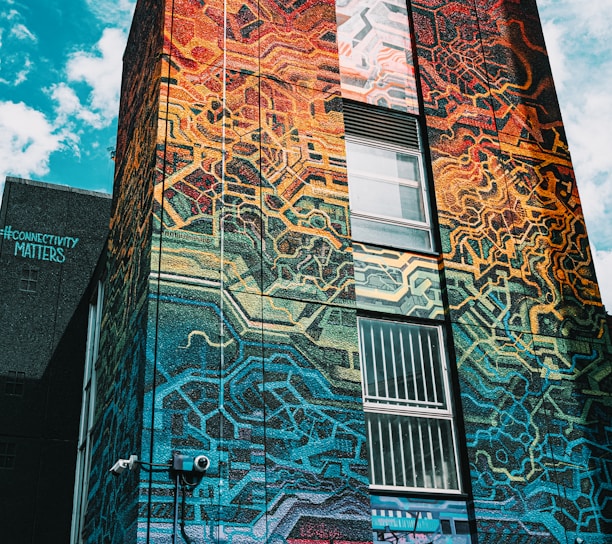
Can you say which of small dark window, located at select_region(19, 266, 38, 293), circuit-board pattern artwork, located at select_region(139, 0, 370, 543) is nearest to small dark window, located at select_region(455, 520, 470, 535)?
circuit-board pattern artwork, located at select_region(139, 0, 370, 543)

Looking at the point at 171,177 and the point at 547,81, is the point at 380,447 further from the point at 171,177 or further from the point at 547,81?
the point at 547,81

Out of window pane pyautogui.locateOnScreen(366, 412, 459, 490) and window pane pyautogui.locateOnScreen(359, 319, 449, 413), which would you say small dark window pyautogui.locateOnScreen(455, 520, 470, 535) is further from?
window pane pyautogui.locateOnScreen(359, 319, 449, 413)

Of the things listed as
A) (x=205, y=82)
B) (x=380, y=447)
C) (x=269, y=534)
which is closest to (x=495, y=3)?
(x=205, y=82)

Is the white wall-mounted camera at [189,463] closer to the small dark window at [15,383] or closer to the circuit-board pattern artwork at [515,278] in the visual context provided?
the circuit-board pattern artwork at [515,278]

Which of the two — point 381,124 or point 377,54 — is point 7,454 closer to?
point 381,124

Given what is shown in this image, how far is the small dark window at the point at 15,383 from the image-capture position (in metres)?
17.4

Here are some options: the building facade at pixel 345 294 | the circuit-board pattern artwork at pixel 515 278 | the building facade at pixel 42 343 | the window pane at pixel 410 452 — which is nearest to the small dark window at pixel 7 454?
the building facade at pixel 42 343

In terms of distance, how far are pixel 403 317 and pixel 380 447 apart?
175cm

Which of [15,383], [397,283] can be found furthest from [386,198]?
[15,383]

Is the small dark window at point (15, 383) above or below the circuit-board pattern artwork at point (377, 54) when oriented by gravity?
below

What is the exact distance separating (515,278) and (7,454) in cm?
1032

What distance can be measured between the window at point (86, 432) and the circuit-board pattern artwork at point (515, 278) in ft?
19.7

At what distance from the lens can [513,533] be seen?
10.2 meters

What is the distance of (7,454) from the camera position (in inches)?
658
